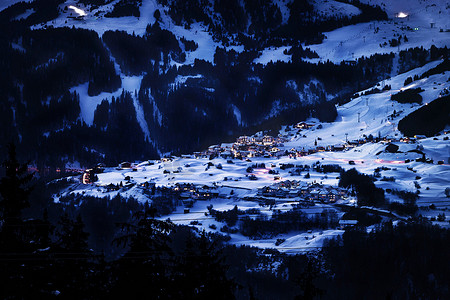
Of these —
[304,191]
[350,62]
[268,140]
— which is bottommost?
[304,191]

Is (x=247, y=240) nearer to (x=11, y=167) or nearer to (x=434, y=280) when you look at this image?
(x=434, y=280)

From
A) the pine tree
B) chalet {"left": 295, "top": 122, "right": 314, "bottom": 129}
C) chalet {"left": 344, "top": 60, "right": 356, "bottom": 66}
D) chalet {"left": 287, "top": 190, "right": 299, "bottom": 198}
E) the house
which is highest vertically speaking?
chalet {"left": 344, "top": 60, "right": 356, "bottom": 66}

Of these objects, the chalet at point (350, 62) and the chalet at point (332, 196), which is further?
the chalet at point (350, 62)

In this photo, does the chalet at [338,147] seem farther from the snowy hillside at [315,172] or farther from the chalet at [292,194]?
the chalet at [292,194]

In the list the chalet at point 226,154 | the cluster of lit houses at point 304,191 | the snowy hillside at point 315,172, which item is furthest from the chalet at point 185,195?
the chalet at point 226,154

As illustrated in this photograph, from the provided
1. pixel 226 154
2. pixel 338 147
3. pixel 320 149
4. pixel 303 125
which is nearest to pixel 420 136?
pixel 338 147

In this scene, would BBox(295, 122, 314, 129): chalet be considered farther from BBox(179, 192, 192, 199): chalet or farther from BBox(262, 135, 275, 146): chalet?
BBox(179, 192, 192, 199): chalet

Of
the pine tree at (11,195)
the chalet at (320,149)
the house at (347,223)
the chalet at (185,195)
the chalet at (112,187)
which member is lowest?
the house at (347,223)

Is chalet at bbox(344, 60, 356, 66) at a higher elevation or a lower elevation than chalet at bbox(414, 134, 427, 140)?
higher

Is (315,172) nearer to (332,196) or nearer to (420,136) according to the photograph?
(332,196)

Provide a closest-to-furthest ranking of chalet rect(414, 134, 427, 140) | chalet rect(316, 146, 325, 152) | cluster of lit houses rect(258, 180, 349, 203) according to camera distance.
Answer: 1. cluster of lit houses rect(258, 180, 349, 203)
2. chalet rect(414, 134, 427, 140)
3. chalet rect(316, 146, 325, 152)

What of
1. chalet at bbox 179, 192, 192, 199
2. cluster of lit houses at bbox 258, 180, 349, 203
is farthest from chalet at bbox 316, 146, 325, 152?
chalet at bbox 179, 192, 192, 199

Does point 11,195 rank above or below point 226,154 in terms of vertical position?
above
